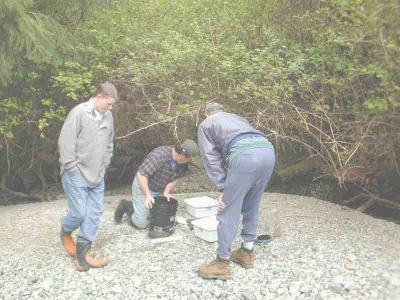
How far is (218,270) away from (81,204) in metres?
1.58

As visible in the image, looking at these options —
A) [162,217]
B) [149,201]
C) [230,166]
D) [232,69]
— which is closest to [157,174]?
[149,201]

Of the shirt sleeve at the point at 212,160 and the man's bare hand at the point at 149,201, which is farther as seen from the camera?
the man's bare hand at the point at 149,201

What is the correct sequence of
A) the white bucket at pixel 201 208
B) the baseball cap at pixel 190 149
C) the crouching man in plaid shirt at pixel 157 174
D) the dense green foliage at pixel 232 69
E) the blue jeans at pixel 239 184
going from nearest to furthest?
the blue jeans at pixel 239 184 → the baseball cap at pixel 190 149 → the crouching man in plaid shirt at pixel 157 174 → the dense green foliage at pixel 232 69 → the white bucket at pixel 201 208

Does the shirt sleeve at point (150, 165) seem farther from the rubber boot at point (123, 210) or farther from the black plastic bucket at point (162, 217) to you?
the rubber boot at point (123, 210)

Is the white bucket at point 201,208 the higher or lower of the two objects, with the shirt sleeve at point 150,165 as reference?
lower

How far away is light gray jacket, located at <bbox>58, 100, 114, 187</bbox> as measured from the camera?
4605 millimetres

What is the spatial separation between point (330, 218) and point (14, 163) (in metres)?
8.15

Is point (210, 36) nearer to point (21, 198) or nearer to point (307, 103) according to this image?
point (307, 103)

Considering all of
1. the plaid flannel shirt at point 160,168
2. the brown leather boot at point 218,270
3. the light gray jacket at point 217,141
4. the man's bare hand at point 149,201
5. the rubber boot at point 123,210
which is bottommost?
the rubber boot at point 123,210

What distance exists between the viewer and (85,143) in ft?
15.4

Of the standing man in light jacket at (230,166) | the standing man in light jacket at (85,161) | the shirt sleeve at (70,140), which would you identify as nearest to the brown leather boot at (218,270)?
the standing man in light jacket at (230,166)

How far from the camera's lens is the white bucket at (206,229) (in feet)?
18.2

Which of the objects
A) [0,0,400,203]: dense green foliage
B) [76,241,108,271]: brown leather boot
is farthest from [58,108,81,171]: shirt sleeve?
[0,0,400,203]: dense green foliage

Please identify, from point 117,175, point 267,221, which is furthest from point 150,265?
point 117,175
